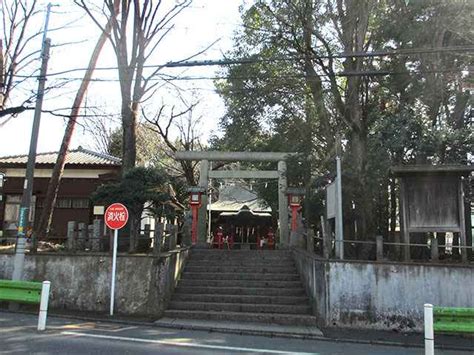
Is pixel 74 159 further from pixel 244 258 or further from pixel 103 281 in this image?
pixel 103 281

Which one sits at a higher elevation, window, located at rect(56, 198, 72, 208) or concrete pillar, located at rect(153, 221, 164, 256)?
window, located at rect(56, 198, 72, 208)

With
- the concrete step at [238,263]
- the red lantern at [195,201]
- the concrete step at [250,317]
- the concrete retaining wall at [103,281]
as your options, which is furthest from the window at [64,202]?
the concrete step at [250,317]

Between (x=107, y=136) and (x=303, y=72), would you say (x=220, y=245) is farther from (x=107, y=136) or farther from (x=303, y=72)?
(x=107, y=136)

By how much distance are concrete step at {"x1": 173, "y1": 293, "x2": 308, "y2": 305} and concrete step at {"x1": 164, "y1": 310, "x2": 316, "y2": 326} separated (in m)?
1.03

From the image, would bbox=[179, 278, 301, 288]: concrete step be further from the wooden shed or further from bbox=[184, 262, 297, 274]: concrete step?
the wooden shed

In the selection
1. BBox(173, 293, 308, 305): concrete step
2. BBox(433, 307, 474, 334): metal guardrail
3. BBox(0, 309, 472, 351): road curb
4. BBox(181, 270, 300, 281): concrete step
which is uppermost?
BBox(181, 270, 300, 281): concrete step

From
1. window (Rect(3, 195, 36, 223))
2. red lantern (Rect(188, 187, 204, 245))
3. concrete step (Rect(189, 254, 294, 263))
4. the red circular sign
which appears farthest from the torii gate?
the red circular sign

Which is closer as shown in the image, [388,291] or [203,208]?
[388,291]

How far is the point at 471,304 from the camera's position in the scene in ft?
39.8

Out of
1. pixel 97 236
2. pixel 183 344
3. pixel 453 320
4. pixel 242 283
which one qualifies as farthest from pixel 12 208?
pixel 453 320

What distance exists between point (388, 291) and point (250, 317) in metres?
3.76

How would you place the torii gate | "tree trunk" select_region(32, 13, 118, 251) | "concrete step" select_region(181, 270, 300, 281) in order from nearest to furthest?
"concrete step" select_region(181, 270, 300, 281) → "tree trunk" select_region(32, 13, 118, 251) → the torii gate

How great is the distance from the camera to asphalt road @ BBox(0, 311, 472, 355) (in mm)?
8531

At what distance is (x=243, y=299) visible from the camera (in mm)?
14359
